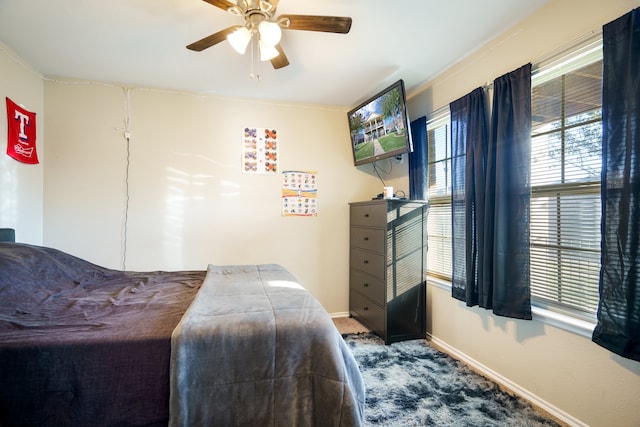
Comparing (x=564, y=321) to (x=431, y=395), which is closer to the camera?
(x=564, y=321)

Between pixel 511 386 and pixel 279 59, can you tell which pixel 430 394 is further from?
pixel 279 59

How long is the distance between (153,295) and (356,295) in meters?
2.09

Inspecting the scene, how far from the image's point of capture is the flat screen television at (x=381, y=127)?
255 cm

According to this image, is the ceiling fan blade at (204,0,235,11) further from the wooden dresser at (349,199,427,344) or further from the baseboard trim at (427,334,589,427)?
the baseboard trim at (427,334,589,427)

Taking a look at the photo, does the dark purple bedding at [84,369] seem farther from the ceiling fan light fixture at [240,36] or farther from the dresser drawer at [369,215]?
the dresser drawer at [369,215]

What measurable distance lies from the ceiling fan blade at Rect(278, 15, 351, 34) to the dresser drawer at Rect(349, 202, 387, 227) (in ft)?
4.73

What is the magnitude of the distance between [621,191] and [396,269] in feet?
5.20

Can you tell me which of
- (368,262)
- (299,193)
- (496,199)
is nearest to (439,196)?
(496,199)

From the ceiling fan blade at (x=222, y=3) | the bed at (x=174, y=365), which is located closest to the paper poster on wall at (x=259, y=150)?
the ceiling fan blade at (x=222, y=3)

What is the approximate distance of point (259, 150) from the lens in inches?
126

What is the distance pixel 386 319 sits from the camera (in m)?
2.57

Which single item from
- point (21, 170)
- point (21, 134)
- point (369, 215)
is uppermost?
point (21, 134)

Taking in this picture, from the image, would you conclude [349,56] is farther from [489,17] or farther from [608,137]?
[608,137]

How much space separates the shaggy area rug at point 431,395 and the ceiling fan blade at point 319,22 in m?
2.22
